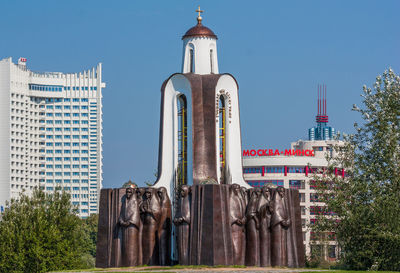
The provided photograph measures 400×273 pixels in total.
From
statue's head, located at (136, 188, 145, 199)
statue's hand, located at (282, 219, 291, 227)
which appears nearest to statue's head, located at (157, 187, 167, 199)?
statue's head, located at (136, 188, 145, 199)

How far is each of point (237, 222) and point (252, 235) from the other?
1.15 m

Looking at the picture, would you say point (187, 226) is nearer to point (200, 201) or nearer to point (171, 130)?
point (200, 201)

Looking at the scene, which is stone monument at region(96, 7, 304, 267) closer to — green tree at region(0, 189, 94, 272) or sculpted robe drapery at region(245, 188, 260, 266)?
sculpted robe drapery at region(245, 188, 260, 266)

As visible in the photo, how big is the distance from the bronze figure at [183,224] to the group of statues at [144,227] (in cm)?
201

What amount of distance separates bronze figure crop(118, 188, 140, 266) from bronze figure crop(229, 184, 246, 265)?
455 cm

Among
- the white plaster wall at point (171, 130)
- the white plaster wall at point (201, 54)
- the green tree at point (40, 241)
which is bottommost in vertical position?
the green tree at point (40, 241)

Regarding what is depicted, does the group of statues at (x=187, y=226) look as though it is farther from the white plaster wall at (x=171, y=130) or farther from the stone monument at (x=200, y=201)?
the white plaster wall at (x=171, y=130)

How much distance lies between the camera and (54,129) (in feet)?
493

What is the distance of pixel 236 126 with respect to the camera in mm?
42469

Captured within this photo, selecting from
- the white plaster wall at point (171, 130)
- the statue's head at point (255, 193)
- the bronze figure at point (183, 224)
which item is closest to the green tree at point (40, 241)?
the white plaster wall at point (171, 130)

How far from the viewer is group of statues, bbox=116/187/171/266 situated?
38938 millimetres

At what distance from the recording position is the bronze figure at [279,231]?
38.5 m

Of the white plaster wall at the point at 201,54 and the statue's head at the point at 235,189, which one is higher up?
the white plaster wall at the point at 201,54

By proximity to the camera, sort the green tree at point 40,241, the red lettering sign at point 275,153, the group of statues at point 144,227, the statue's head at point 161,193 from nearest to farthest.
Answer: the group of statues at point 144,227, the statue's head at point 161,193, the green tree at point 40,241, the red lettering sign at point 275,153
